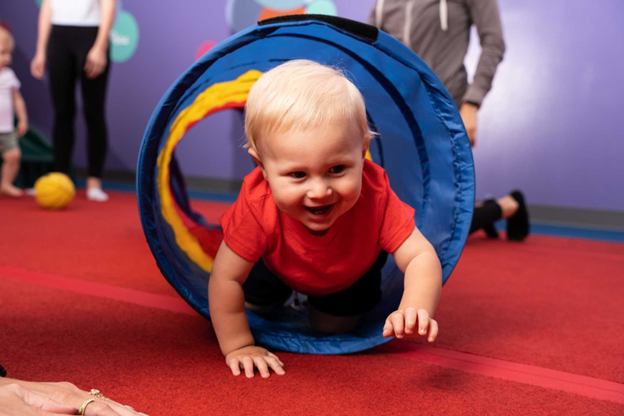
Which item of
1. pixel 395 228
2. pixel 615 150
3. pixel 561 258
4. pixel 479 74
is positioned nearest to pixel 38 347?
pixel 395 228

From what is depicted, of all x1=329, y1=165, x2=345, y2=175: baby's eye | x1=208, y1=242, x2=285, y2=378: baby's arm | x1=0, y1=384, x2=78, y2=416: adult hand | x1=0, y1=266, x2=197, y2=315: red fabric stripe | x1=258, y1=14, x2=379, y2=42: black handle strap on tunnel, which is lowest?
x1=0, y1=266, x2=197, y2=315: red fabric stripe

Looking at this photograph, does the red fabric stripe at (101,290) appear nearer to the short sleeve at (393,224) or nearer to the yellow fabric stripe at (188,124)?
the yellow fabric stripe at (188,124)

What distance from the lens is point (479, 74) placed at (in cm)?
216

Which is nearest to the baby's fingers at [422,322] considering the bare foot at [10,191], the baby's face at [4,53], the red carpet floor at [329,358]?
the red carpet floor at [329,358]

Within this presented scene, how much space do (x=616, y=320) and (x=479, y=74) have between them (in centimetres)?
99

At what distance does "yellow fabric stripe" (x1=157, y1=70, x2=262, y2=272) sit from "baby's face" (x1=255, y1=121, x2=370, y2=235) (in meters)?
0.72

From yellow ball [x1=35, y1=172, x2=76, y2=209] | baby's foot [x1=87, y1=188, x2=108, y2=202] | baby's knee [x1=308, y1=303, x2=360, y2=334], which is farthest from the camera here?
baby's foot [x1=87, y1=188, x2=108, y2=202]

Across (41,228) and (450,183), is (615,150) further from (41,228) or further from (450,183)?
(41,228)

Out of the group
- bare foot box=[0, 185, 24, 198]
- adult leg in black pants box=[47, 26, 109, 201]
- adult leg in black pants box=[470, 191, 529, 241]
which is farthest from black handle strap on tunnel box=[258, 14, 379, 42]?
bare foot box=[0, 185, 24, 198]

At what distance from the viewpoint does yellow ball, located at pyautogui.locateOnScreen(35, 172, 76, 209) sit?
3365 mm

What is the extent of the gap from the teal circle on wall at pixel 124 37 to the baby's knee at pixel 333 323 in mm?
4389

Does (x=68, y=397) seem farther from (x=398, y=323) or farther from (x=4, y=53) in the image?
(x=4, y=53)

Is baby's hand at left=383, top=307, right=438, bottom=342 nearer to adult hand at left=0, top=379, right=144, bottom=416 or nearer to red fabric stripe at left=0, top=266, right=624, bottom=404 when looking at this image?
red fabric stripe at left=0, top=266, right=624, bottom=404

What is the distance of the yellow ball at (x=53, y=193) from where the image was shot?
3365 millimetres
